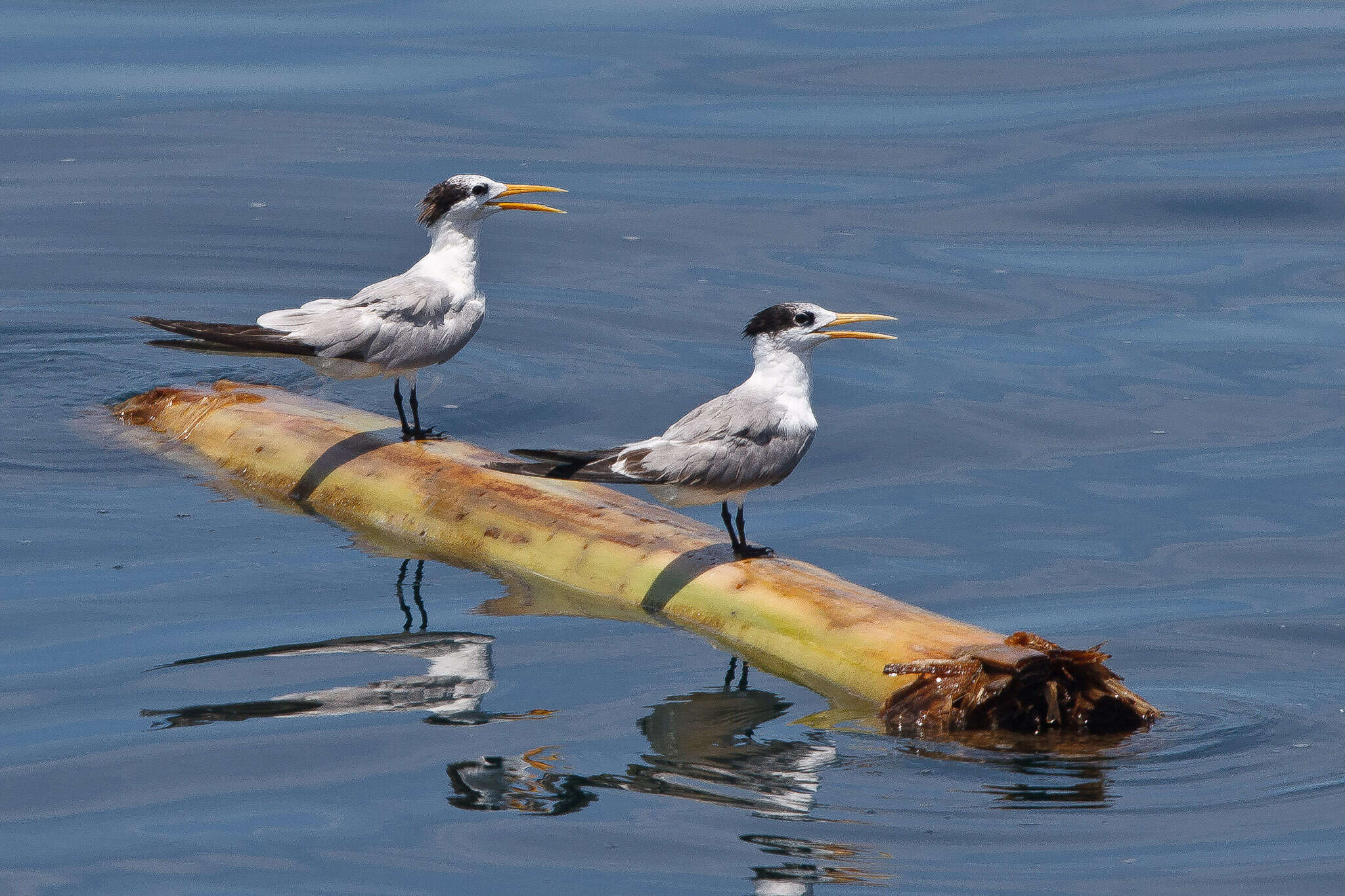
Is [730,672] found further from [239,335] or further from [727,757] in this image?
[239,335]

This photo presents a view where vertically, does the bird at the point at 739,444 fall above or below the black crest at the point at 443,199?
below

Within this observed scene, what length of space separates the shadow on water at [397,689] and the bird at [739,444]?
0.78 metres

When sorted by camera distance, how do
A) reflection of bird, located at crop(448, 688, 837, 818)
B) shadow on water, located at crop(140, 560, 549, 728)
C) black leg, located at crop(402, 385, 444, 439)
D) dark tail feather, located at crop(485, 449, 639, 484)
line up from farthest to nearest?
black leg, located at crop(402, 385, 444, 439)
dark tail feather, located at crop(485, 449, 639, 484)
shadow on water, located at crop(140, 560, 549, 728)
reflection of bird, located at crop(448, 688, 837, 818)

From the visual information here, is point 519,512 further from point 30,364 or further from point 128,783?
point 30,364

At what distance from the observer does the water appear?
5.71m

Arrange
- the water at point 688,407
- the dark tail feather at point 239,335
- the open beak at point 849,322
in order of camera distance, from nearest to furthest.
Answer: the water at point 688,407, the open beak at point 849,322, the dark tail feather at point 239,335

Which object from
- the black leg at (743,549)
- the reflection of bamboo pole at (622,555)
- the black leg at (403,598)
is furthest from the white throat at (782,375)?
the black leg at (403,598)

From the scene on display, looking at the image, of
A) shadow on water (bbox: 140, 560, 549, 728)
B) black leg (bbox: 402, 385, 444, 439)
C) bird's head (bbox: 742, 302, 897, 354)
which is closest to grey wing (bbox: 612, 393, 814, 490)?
bird's head (bbox: 742, 302, 897, 354)

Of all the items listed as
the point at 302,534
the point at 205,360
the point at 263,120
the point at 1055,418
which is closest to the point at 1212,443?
the point at 1055,418

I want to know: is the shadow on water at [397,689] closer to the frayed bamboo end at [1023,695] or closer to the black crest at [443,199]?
the frayed bamboo end at [1023,695]

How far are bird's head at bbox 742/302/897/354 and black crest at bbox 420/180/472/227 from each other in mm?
2320

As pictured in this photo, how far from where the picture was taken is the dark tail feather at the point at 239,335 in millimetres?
8430

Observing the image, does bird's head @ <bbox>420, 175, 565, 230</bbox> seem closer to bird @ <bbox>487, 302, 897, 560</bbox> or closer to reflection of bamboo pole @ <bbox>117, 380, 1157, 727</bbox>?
reflection of bamboo pole @ <bbox>117, 380, 1157, 727</bbox>

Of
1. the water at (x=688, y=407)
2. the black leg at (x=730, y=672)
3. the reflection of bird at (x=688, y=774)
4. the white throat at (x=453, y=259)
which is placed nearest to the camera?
the water at (x=688, y=407)
